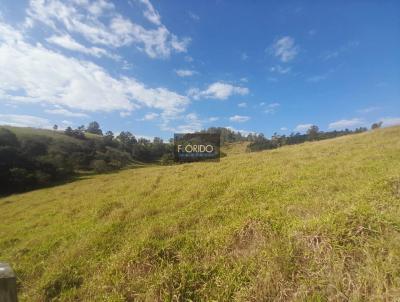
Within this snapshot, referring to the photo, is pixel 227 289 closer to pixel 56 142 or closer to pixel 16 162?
pixel 16 162

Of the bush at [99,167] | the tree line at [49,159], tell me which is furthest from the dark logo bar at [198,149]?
the bush at [99,167]

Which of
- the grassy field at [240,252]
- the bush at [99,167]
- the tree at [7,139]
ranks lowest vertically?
the bush at [99,167]

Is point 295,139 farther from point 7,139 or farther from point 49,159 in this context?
point 7,139

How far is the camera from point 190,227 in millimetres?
6730

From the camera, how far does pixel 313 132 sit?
336ft

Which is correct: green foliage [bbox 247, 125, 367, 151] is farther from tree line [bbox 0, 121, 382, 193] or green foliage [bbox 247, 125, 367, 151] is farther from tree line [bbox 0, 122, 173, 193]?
tree line [bbox 0, 122, 173, 193]

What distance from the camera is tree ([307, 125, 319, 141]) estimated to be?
98169 mm

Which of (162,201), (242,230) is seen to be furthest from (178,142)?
(242,230)

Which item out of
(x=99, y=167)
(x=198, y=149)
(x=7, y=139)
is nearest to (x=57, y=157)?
(x=99, y=167)

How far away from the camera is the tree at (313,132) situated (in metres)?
98.2

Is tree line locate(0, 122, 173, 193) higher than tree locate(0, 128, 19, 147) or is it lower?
lower

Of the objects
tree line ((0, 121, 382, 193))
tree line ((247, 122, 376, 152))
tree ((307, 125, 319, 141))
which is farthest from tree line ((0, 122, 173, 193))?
tree ((307, 125, 319, 141))

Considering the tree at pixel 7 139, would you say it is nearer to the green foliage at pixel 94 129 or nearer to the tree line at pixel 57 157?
the tree line at pixel 57 157

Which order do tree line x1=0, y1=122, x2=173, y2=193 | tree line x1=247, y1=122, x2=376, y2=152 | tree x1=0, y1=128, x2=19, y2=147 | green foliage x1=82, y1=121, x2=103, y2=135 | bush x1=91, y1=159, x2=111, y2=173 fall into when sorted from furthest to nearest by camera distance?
green foliage x1=82, y1=121, x2=103, y2=135 → tree line x1=247, y1=122, x2=376, y2=152 → bush x1=91, y1=159, x2=111, y2=173 → tree x1=0, y1=128, x2=19, y2=147 → tree line x1=0, y1=122, x2=173, y2=193
